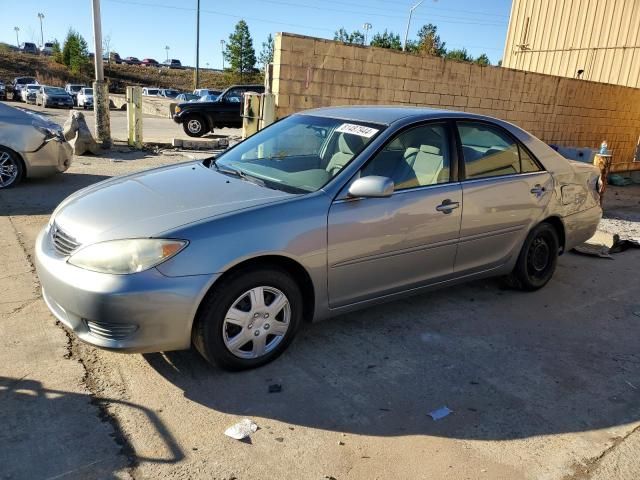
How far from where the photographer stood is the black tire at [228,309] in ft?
9.96

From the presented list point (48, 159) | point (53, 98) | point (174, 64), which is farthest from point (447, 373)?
point (174, 64)

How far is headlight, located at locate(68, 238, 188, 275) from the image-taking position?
287 cm

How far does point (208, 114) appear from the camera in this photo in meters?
17.9

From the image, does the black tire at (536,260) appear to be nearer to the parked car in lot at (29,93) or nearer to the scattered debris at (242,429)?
the scattered debris at (242,429)

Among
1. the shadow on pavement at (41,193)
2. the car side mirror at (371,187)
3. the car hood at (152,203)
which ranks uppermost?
the car side mirror at (371,187)

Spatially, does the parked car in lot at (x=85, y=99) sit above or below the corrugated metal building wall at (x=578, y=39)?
below

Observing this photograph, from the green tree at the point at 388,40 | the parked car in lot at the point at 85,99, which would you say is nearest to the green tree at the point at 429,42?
the green tree at the point at 388,40

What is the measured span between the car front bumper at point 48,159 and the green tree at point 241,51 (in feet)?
179

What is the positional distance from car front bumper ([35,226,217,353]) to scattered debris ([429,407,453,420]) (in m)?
1.45

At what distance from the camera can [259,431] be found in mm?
2811

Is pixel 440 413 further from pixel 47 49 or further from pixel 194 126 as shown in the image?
pixel 47 49

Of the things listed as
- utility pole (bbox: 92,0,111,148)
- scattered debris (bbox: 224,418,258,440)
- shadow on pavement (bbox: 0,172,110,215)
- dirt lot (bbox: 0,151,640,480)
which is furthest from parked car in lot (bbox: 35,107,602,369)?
utility pole (bbox: 92,0,111,148)

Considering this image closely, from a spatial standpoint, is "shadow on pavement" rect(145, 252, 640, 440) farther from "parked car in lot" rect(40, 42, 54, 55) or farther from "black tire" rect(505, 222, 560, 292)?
"parked car in lot" rect(40, 42, 54, 55)

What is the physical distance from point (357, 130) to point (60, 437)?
270cm
